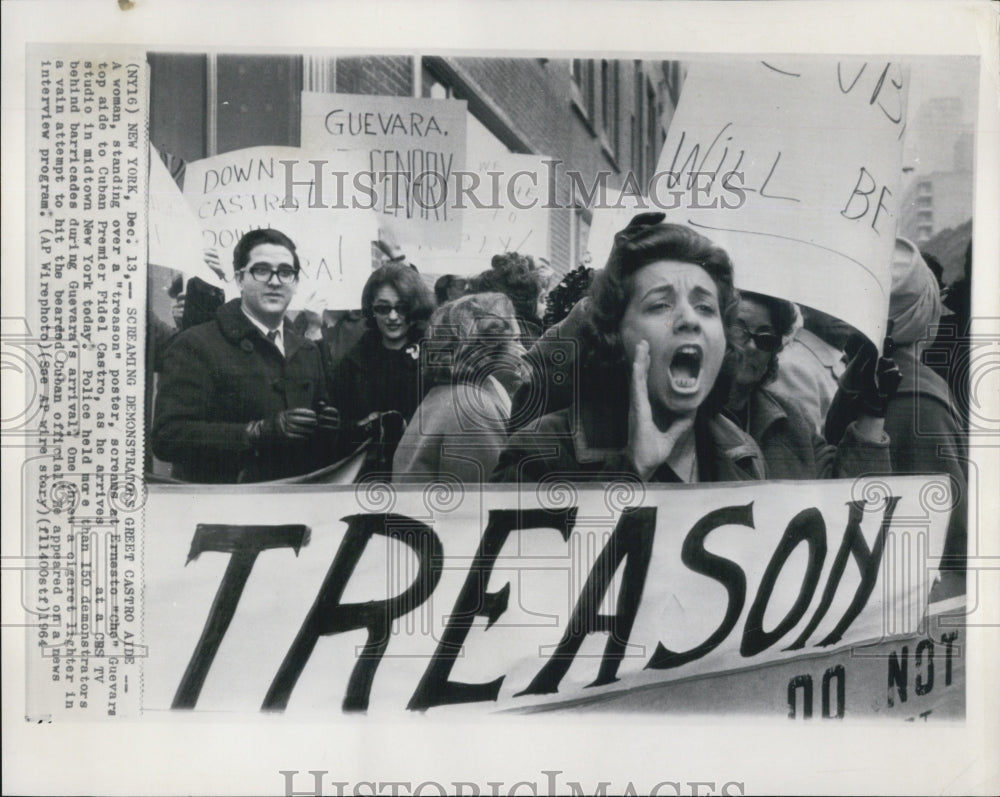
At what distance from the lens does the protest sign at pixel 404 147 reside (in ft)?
7.82

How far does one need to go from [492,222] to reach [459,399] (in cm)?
43

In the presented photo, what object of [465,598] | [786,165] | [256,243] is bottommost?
[465,598]

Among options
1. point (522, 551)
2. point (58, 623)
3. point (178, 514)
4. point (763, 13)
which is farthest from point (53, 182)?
point (763, 13)

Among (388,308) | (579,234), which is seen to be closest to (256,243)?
(388,308)

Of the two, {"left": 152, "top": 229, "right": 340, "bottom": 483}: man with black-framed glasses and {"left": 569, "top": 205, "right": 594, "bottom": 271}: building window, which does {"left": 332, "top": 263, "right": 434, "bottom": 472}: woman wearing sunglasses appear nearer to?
{"left": 152, "top": 229, "right": 340, "bottom": 483}: man with black-framed glasses

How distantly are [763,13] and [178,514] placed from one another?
1853mm

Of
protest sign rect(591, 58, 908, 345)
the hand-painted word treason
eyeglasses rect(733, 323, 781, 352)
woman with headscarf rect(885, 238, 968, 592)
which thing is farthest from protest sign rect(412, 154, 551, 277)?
woman with headscarf rect(885, 238, 968, 592)

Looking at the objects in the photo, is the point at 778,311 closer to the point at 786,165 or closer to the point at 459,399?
the point at 786,165

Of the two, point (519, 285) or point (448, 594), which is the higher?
point (519, 285)

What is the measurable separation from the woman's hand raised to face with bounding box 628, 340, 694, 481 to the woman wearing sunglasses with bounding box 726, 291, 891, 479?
0.20 meters

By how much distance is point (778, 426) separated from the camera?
2.44 meters

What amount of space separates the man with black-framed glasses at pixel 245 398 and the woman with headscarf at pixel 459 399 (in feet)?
0.69

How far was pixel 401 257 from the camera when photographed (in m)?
2.39

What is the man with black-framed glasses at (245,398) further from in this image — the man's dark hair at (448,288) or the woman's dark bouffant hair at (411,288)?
the man's dark hair at (448,288)
